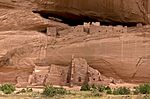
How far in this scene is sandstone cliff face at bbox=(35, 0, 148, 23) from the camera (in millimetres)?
17516

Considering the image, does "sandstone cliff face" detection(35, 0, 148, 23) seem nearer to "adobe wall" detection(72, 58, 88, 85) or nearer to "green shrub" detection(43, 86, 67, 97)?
"adobe wall" detection(72, 58, 88, 85)

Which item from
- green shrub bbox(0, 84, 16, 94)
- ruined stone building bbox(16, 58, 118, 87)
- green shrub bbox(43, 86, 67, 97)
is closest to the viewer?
green shrub bbox(43, 86, 67, 97)

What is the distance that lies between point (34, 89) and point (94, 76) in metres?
2.48

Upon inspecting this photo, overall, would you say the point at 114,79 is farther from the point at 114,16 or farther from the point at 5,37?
the point at 5,37

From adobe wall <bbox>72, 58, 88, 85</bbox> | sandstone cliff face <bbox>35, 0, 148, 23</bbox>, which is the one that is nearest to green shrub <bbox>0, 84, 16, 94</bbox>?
adobe wall <bbox>72, 58, 88, 85</bbox>

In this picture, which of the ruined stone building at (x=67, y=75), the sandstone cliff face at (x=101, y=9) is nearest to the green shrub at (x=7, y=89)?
the ruined stone building at (x=67, y=75)

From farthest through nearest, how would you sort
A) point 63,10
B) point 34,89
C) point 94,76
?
point 63,10 < point 94,76 < point 34,89

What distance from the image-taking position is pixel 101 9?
18.0 metres

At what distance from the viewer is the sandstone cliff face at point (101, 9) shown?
690 inches

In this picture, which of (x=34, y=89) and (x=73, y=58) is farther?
(x=73, y=58)

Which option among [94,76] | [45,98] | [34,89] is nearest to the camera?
[45,98]

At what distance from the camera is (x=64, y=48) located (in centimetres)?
1744

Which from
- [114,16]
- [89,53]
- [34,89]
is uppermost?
[114,16]

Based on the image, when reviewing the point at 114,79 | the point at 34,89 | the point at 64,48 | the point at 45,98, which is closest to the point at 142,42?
the point at 114,79
